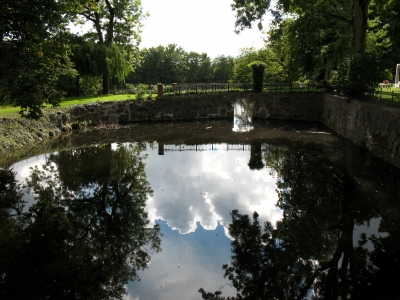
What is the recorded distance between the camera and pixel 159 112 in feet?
78.3

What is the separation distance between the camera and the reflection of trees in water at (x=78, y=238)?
523cm

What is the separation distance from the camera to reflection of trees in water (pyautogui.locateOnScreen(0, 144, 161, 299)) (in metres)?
5.23

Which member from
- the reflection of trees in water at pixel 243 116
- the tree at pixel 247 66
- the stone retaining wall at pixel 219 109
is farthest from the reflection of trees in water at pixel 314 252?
the tree at pixel 247 66

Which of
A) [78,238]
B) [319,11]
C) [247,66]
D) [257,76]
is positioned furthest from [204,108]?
[78,238]

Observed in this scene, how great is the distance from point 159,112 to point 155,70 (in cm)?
4049

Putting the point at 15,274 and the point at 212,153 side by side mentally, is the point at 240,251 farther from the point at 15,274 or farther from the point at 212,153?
the point at 212,153

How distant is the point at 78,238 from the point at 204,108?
18811mm

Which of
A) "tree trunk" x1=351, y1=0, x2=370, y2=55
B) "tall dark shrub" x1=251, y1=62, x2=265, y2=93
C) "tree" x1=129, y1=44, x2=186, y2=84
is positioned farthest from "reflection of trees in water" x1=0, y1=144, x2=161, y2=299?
"tree" x1=129, y1=44, x2=186, y2=84

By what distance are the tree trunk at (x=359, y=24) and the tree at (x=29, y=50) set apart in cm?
1375

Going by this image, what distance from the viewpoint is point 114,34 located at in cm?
3064

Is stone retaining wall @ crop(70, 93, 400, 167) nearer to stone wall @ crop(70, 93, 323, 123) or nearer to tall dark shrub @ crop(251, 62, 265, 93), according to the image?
stone wall @ crop(70, 93, 323, 123)

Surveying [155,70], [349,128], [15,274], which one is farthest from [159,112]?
[155,70]

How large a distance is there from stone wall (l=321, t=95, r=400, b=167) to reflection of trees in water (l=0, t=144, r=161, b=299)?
26.8ft

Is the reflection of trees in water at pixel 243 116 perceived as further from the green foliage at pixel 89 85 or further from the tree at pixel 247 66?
the green foliage at pixel 89 85
